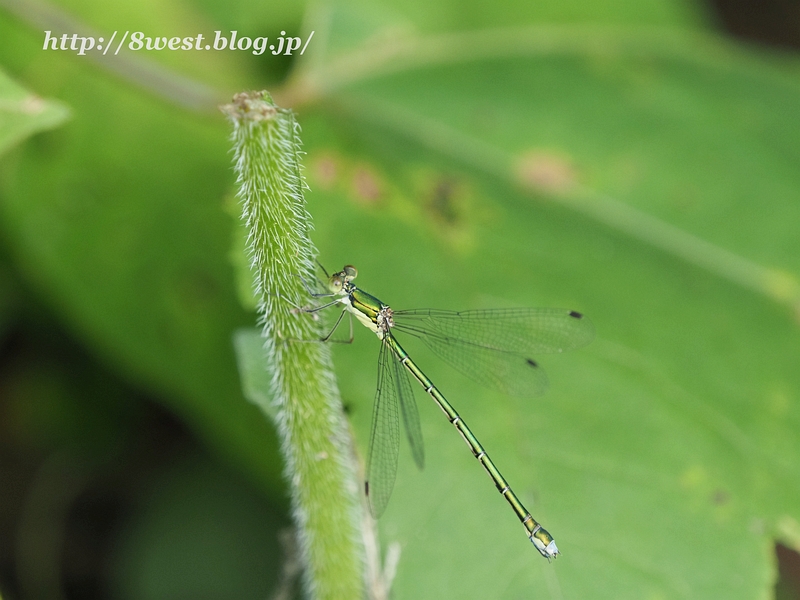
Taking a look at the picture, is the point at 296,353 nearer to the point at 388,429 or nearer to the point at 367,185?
the point at 388,429

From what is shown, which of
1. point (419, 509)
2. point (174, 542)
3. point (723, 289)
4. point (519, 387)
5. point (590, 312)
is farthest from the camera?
point (174, 542)

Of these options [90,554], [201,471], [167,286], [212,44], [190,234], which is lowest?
[90,554]

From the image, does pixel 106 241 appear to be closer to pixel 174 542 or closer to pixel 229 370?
pixel 229 370

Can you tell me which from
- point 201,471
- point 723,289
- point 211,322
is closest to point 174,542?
point 201,471

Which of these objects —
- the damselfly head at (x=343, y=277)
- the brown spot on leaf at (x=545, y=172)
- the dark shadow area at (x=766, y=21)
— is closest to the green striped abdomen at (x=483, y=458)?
the damselfly head at (x=343, y=277)

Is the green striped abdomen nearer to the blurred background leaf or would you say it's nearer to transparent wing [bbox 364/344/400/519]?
→ the blurred background leaf

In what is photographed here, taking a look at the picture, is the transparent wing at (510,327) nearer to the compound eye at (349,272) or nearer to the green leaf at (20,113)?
the compound eye at (349,272)

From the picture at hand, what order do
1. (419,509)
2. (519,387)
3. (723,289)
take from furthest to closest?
(723,289) → (519,387) → (419,509)
